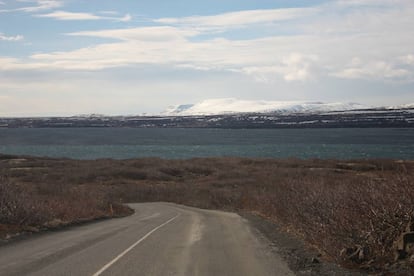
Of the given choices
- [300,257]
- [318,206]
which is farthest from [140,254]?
[318,206]

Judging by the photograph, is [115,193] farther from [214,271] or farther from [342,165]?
[214,271]

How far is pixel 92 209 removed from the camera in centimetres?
2677

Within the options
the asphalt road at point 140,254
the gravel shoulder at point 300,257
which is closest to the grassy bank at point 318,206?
the gravel shoulder at point 300,257

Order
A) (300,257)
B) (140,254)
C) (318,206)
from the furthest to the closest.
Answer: (318,206) → (140,254) → (300,257)

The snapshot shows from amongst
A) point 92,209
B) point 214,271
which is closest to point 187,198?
point 92,209

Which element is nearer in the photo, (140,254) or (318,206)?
(140,254)

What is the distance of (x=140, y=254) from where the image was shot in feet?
41.1

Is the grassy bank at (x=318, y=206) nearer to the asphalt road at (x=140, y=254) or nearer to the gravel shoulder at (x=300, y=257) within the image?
the gravel shoulder at (x=300, y=257)

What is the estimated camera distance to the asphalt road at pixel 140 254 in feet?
33.9

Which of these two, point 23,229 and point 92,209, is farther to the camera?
point 92,209

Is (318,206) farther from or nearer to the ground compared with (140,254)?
farther from the ground

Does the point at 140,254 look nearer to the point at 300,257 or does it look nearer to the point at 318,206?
the point at 300,257

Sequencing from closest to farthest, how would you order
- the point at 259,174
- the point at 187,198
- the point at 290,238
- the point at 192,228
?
the point at 290,238
the point at 192,228
the point at 187,198
the point at 259,174

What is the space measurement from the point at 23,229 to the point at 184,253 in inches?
246
